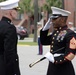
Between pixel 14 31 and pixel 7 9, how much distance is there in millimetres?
378

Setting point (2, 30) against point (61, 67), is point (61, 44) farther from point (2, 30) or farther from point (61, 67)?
point (2, 30)

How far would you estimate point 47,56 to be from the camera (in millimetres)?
4941

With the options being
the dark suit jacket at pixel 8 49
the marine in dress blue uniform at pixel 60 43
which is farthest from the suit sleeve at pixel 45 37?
the dark suit jacket at pixel 8 49

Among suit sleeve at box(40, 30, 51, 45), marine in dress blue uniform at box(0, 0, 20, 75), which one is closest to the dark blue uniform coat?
suit sleeve at box(40, 30, 51, 45)

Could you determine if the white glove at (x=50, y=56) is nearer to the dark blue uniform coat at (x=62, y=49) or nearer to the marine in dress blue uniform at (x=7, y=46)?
the dark blue uniform coat at (x=62, y=49)

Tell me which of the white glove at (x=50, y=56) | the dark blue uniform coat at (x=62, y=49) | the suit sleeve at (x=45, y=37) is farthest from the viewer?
the suit sleeve at (x=45, y=37)

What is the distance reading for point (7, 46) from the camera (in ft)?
16.5

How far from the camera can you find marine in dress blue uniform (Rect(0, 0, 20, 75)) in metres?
5.07

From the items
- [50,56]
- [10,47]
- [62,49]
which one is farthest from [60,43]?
[10,47]

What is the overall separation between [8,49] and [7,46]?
4 centimetres

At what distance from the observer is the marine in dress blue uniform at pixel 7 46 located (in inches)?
199

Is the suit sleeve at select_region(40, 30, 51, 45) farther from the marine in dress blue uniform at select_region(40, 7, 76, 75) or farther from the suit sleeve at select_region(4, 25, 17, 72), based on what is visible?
the suit sleeve at select_region(4, 25, 17, 72)

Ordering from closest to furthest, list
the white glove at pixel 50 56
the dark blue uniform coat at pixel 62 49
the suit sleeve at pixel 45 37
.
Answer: the white glove at pixel 50 56 < the dark blue uniform coat at pixel 62 49 < the suit sleeve at pixel 45 37

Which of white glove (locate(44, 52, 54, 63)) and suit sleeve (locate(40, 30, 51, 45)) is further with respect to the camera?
suit sleeve (locate(40, 30, 51, 45))
